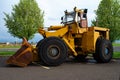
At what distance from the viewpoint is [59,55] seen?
59.9 ft

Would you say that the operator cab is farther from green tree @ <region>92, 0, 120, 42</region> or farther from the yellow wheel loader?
green tree @ <region>92, 0, 120, 42</region>

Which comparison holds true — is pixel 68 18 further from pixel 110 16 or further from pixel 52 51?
pixel 110 16

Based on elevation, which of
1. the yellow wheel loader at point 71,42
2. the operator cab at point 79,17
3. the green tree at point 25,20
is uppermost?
the green tree at point 25,20

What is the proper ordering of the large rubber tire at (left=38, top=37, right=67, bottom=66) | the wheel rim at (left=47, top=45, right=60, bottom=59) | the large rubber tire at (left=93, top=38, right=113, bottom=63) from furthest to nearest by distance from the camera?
the large rubber tire at (left=93, top=38, right=113, bottom=63)
the wheel rim at (left=47, top=45, right=60, bottom=59)
the large rubber tire at (left=38, top=37, right=67, bottom=66)

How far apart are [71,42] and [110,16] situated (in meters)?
29.6

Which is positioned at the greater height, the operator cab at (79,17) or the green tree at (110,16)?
the green tree at (110,16)

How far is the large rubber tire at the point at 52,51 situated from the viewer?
1797cm

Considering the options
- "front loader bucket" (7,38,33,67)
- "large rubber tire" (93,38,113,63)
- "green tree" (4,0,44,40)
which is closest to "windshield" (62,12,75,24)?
"large rubber tire" (93,38,113,63)

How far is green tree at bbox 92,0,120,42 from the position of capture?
47969 millimetres

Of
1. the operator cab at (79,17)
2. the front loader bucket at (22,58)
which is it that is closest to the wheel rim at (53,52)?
the front loader bucket at (22,58)

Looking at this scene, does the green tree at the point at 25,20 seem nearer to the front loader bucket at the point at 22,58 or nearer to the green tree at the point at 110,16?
the green tree at the point at 110,16

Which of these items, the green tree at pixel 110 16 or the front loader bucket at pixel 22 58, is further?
the green tree at pixel 110 16

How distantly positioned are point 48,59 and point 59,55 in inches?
25.3

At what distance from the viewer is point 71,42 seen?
19938 mm
